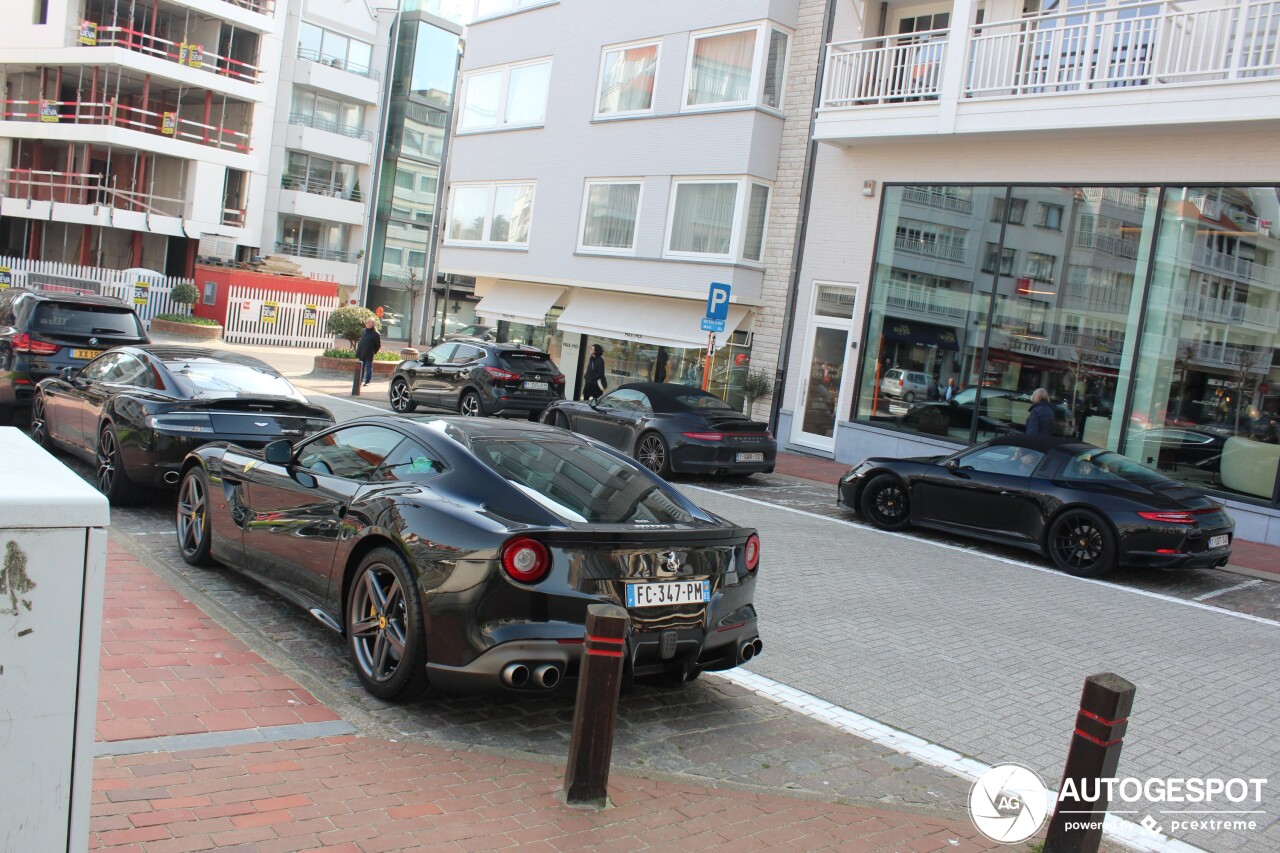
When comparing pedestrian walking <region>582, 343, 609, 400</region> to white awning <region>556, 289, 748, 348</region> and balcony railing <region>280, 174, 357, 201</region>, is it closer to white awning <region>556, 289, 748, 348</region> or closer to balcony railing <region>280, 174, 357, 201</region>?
white awning <region>556, 289, 748, 348</region>

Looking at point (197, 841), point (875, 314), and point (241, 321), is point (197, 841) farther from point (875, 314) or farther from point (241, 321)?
point (241, 321)

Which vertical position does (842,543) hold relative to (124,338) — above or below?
below

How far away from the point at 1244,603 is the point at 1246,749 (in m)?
4.91

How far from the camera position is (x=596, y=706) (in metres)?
4.19

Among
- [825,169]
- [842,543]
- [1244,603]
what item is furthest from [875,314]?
[1244,603]

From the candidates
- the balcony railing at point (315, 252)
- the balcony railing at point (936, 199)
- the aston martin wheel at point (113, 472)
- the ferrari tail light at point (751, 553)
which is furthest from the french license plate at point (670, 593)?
the balcony railing at point (315, 252)

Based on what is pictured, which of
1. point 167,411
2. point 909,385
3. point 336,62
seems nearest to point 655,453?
point 909,385

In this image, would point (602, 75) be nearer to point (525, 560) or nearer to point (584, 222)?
point (584, 222)

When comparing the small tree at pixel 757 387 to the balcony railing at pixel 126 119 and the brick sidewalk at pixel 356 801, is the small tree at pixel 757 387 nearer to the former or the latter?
the brick sidewalk at pixel 356 801

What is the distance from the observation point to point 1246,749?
564 centimetres

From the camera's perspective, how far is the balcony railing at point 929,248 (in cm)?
1733

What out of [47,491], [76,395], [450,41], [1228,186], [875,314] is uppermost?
[450,41]

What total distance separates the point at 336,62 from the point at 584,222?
29418 millimetres

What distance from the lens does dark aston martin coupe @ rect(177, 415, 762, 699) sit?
15.6ft
